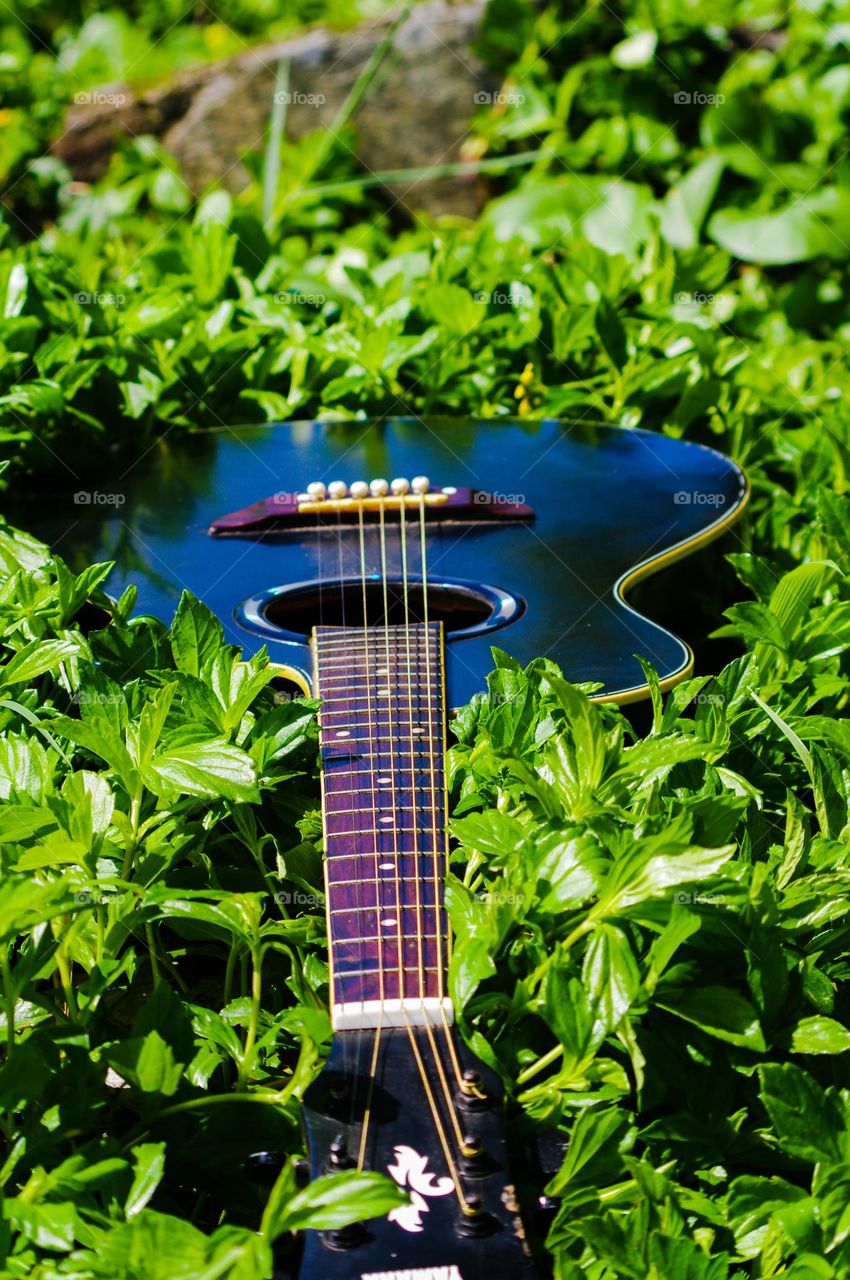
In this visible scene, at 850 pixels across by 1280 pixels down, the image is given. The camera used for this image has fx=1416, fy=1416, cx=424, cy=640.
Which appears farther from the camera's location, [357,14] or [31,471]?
[357,14]

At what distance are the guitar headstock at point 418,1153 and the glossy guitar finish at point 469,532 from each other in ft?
1.89

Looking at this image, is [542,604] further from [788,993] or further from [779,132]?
[779,132]

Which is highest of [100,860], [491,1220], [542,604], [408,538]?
[408,538]

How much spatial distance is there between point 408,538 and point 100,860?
879 mm

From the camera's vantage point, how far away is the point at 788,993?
1377 millimetres

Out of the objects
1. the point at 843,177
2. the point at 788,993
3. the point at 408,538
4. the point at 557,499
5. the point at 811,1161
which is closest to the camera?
the point at 811,1161

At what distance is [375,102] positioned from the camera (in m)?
4.64

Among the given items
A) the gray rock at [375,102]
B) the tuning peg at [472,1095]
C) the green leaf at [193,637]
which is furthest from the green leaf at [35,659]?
the gray rock at [375,102]

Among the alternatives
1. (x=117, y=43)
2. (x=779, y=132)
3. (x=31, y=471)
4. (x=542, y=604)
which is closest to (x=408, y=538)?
(x=542, y=604)

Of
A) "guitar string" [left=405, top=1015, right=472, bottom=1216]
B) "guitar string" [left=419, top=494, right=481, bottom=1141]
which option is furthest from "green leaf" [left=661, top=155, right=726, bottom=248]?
"guitar string" [left=405, top=1015, right=472, bottom=1216]

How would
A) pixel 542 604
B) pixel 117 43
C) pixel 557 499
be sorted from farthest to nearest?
pixel 117 43
pixel 557 499
pixel 542 604

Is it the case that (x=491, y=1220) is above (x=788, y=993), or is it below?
below

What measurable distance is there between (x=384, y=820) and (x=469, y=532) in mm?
826

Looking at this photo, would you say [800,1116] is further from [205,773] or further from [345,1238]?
[205,773]
